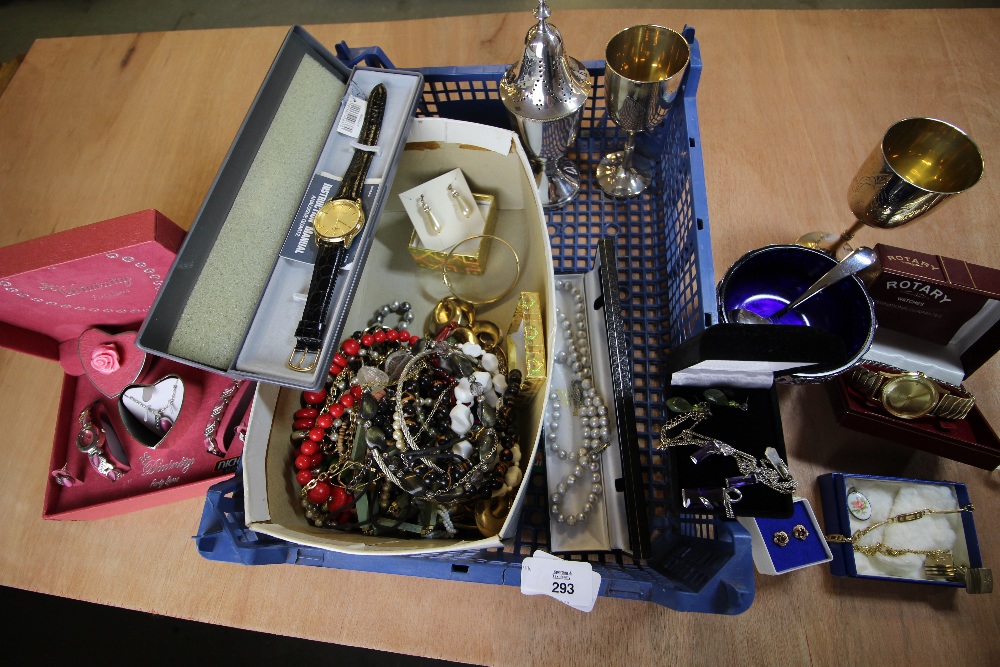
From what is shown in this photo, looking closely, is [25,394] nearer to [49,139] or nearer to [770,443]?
[49,139]

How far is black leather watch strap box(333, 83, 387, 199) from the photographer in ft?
2.16

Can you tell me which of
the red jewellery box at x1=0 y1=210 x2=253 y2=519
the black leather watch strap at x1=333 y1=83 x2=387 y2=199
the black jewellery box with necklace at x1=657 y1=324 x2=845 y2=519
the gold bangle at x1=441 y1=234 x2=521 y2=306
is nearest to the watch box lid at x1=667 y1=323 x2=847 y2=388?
the black jewellery box with necklace at x1=657 y1=324 x2=845 y2=519

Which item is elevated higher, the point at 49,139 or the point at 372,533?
the point at 49,139

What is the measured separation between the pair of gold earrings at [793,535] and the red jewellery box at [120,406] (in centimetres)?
69

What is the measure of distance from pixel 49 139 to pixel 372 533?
3.45ft

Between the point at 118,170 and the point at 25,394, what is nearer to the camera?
the point at 25,394

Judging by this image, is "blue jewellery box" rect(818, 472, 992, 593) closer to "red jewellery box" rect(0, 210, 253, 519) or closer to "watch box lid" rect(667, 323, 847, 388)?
"watch box lid" rect(667, 323, 847, 388)

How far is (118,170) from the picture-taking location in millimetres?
966

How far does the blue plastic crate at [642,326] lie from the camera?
514 mm

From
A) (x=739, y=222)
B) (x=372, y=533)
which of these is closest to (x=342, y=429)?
(x=372, y=533)

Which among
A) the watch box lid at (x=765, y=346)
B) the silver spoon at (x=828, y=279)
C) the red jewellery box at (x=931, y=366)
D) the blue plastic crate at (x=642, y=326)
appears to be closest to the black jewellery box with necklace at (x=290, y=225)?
the blue plastic crate at (x=642, y=326)

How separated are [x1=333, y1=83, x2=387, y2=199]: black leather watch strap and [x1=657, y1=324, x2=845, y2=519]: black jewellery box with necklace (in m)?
0.45

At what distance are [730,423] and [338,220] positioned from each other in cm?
53

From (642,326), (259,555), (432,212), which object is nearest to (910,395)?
(642,326)
